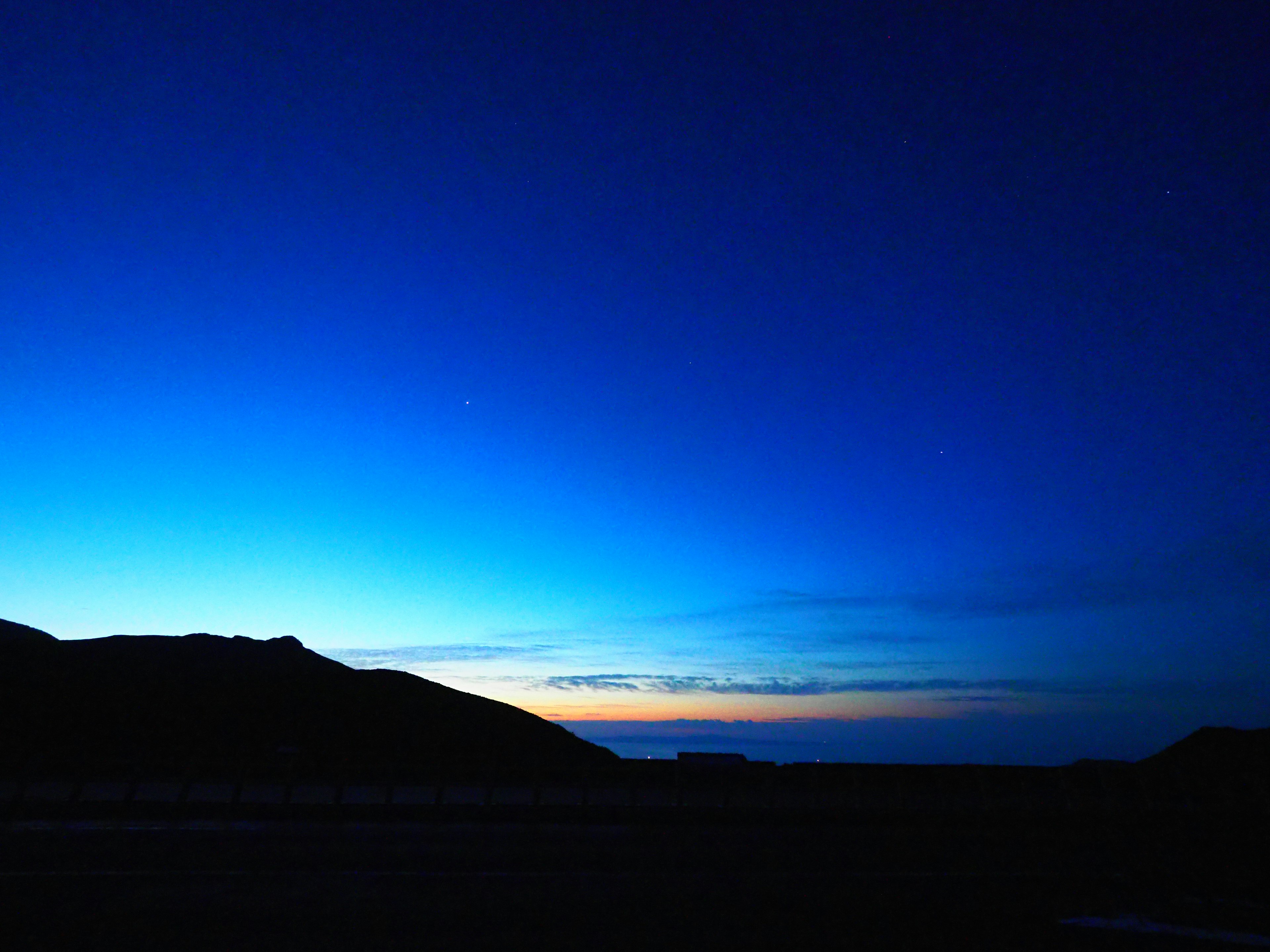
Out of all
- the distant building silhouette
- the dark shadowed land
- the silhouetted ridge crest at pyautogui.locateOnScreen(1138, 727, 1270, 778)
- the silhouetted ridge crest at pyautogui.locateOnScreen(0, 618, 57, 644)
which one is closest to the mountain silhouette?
the silhouetted ridge crest at pyautogui.locateOnScreen(1138, 727, 1270, 778)

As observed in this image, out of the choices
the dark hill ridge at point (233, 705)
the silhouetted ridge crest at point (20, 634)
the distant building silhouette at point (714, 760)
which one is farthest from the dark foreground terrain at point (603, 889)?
Answer: the silhouetted ridge crest at point (20, 634)

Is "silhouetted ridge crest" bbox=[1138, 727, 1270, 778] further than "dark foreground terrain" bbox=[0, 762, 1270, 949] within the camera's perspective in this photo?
Yes

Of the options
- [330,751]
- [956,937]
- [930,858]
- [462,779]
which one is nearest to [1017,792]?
[930,858]

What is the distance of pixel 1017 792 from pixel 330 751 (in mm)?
63256

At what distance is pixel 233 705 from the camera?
81.5 metres

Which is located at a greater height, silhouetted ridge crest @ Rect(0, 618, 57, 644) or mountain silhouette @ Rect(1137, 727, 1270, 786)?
silhouetted ridge crest @ Rect(0, 618, 57, 644)

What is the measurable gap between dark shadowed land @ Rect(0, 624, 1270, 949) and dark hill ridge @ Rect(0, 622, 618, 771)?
144 ft

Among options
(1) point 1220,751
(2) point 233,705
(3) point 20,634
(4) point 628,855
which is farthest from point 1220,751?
(3) point 20,634

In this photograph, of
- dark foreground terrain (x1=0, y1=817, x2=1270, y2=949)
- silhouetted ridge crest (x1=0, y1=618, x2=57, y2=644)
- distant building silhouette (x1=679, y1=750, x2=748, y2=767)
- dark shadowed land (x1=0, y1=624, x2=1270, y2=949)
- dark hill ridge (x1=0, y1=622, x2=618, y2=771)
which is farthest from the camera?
silhouetted ridge crest (x1=0, y1=618, x2=57, y2=644)

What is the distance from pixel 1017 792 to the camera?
30250mm

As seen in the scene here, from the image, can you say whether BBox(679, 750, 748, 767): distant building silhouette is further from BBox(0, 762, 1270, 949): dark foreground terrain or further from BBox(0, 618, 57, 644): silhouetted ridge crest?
BBox(0, 618, 57, 644): silhouetted ridge crest

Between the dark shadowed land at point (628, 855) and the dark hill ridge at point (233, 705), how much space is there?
43951 mm

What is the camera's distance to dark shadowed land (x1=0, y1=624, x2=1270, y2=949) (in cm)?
894

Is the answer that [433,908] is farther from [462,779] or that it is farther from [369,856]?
[462,779]
